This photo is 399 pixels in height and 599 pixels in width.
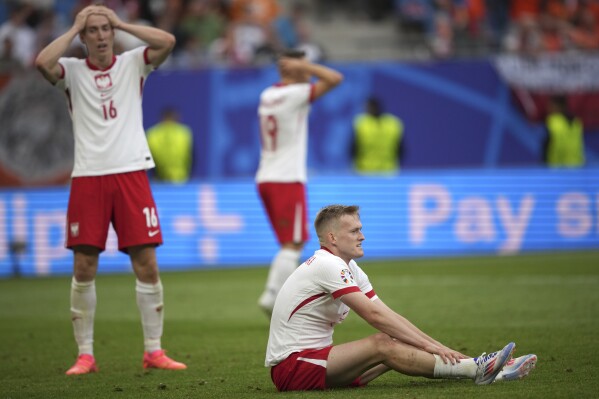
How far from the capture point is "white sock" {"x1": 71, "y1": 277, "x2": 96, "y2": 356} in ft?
29.0

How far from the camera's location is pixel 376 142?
21.5 metres

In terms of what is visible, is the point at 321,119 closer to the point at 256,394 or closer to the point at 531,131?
the point at 531,131

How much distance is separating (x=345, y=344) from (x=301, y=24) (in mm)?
16995

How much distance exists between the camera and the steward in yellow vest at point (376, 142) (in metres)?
21.4

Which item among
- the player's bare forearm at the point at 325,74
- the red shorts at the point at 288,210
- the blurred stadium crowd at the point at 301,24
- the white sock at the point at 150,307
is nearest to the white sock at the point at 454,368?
the white sock at the point at 150,307

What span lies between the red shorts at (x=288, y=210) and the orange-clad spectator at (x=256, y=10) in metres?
12.6

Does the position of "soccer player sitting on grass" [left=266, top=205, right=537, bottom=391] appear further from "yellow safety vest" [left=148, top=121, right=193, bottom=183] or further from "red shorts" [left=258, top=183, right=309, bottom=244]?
"yellow safety vest" [left=148, top=121, right=193, bottom=183]

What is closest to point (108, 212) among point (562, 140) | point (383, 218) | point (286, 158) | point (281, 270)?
point (281, 270)

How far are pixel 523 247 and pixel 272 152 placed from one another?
806 cm

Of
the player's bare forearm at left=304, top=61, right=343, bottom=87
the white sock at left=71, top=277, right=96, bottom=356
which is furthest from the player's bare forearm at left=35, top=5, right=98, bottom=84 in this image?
the player's bare forearm at left=304, top=61, right=343, bottom=87

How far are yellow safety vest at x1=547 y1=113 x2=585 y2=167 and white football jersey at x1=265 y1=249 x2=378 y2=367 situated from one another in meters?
15.0

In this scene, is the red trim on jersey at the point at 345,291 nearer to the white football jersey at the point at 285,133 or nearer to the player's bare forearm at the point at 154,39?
the player's bare forearm at the point at 154,39

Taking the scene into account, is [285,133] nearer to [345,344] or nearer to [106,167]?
→ [106,167]

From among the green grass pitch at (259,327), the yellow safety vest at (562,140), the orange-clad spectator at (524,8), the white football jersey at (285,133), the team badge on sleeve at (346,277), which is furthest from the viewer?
the orange-clad spectator at (524,8)
